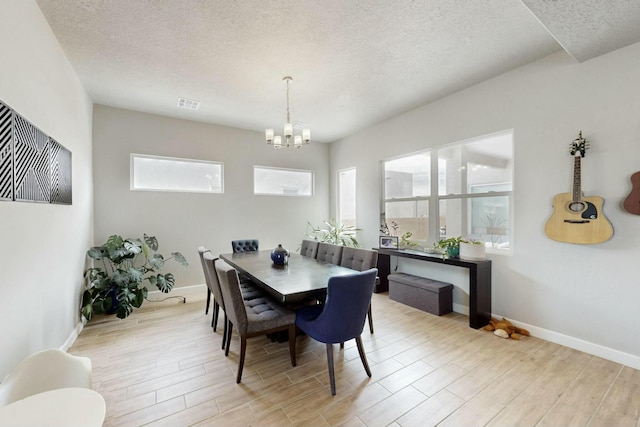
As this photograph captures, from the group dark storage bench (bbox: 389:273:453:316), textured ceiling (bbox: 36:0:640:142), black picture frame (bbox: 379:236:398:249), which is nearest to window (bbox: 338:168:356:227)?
black picture frame (bbox: 379:236:398:249)

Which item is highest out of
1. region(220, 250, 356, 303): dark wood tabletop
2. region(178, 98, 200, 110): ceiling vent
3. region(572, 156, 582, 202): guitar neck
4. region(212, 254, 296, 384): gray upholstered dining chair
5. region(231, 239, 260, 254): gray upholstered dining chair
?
region(178, 98, 200, 110): ceiling vent

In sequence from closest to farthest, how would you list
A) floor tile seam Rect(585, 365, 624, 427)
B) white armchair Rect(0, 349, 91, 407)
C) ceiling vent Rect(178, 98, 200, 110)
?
white armchair Rect(0, 349, 91, 407)
floor tile seam Rect(585, 365, 624, 427)
ceiling vent Rect(178, 98, 200, 110)

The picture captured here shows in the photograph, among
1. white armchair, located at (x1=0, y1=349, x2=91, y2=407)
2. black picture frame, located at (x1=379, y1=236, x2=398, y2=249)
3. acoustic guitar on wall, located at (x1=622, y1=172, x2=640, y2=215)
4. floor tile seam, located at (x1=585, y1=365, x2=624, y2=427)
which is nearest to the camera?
white armchair, located at (x1=0, y1=349, x2=91, y2=407)

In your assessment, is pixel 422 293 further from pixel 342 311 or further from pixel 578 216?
pixel 342 311

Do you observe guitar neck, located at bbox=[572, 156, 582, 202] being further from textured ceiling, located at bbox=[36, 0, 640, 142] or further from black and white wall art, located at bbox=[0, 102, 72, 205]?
black and white wall art, located at bbox=[0, 102, 72, 205]

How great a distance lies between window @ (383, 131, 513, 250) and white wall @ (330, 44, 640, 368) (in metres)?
0.19

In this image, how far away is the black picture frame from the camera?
14.6 feet

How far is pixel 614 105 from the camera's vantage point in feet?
8.10

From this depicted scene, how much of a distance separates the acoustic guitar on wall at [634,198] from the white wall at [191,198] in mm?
4620

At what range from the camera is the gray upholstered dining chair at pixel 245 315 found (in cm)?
214

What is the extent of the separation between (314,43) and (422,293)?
331 cm

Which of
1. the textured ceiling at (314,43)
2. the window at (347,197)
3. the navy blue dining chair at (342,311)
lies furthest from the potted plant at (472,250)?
the window at (347,197)

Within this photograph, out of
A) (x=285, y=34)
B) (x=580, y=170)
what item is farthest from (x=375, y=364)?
(x=285, y=34)

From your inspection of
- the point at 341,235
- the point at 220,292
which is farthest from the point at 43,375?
the point at 341,235
